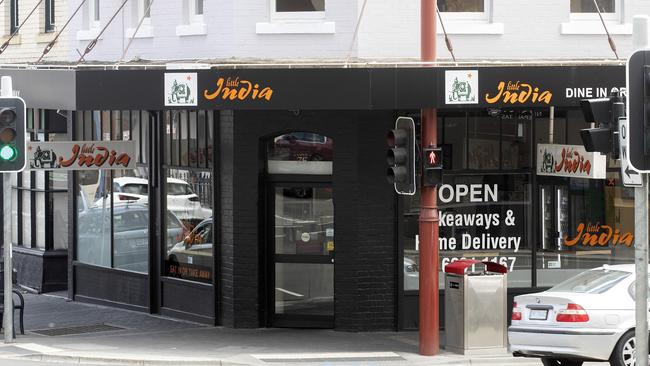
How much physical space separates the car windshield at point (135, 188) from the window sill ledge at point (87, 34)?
2.62 metres

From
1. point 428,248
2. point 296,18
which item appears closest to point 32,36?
point 296,18

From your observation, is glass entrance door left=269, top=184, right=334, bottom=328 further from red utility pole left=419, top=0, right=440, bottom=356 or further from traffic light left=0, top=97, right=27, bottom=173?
traffic light left=0, top=97, right=27, bottom=173

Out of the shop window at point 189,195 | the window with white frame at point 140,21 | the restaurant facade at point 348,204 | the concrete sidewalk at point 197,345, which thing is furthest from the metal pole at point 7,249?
the shop window at point 189,195

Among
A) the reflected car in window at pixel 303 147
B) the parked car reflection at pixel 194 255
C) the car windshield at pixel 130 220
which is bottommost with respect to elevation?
the parked car reflection at pixel 194 255

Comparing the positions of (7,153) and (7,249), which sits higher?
(7,153)

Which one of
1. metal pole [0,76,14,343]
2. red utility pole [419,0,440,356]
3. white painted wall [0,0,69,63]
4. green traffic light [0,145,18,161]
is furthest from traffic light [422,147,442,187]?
white painted wall [0,0,69,63]

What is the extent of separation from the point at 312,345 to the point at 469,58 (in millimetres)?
4680

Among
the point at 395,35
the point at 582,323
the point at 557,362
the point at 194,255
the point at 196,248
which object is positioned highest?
the point at 395,35

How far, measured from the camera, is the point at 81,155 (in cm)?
2025

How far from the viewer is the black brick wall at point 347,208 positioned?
18.5m

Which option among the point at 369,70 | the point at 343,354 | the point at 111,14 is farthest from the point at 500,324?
the point at 111,14

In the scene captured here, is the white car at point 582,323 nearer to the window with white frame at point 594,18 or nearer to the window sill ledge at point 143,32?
the window with white frame at point 594,18

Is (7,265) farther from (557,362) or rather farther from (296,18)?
(557,362)

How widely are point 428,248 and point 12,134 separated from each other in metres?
5.80
